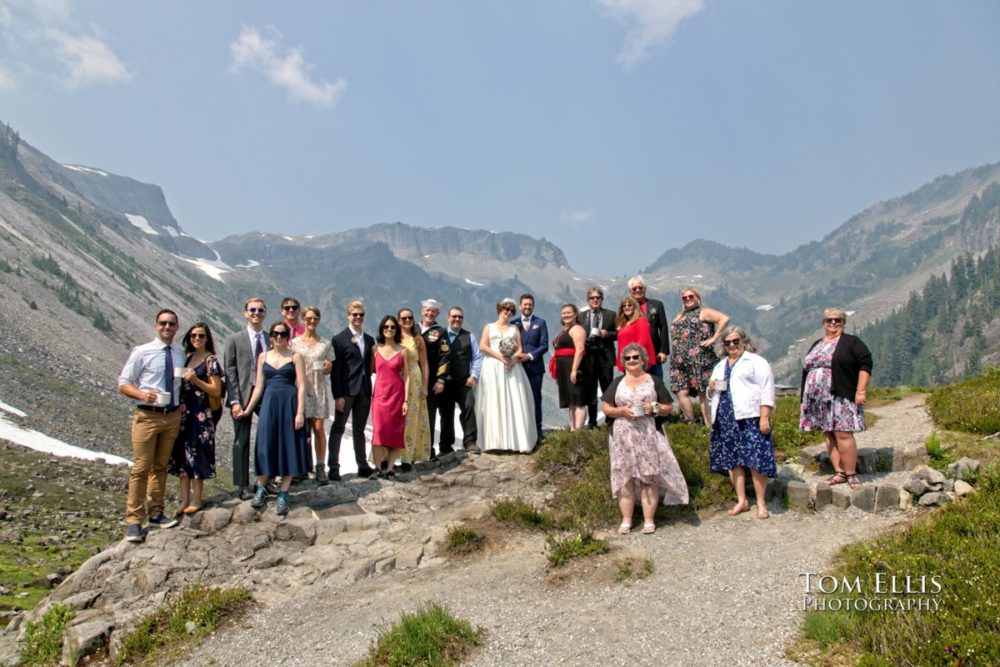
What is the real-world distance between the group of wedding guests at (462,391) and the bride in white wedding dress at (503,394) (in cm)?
3

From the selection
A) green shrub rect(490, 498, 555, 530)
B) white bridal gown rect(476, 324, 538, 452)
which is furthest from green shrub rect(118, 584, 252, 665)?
white bridal gown rect(476, 324, 538, 452)

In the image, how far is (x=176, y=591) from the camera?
7297 millimetres

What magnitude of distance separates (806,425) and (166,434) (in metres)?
8.61

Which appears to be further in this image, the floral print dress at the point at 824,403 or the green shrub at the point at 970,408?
the green shrub at the point at 970,408

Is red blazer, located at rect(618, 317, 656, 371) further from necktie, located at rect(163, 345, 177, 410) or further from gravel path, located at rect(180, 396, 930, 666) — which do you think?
necktie, located at rect(163, 345, 177, 410)

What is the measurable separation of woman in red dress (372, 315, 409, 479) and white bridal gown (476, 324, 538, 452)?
5.09ft

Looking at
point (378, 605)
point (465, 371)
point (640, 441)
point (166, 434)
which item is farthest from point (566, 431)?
point (166, 434)

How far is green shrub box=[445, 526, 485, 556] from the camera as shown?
8141mm

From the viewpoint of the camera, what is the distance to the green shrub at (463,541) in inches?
320

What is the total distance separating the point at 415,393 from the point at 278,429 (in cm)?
241

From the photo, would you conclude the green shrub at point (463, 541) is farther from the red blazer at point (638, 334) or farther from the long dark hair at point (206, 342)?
the long dark hair at point (206, 342)

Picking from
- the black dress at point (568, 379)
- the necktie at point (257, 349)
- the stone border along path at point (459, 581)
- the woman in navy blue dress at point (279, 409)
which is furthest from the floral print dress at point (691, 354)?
the necktie at point (257, 349)

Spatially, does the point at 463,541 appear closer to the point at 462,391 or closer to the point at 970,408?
the point at 462,391

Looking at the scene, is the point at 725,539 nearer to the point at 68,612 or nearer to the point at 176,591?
the point at 176,591
